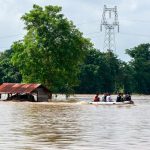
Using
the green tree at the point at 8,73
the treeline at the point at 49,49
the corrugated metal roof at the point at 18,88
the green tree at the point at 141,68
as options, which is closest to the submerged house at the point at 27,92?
the corrugated metal roof at the point at 18,88

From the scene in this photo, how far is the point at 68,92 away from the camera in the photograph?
94.9 meters

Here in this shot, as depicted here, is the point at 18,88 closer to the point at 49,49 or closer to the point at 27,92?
the point at 27,92

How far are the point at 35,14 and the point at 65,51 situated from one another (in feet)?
23.4

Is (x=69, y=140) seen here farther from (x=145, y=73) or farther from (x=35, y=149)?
(x=145, y=73)

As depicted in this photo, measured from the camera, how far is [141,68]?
16562cm

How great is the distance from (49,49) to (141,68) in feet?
267

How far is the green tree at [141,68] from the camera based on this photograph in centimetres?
16212

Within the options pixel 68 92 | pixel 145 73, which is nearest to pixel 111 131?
pixel 68 92

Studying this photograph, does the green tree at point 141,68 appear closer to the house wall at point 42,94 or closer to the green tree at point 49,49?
the green tree at point 49,49

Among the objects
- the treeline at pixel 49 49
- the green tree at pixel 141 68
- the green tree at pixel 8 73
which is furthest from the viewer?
the green tree at pixel 141 68

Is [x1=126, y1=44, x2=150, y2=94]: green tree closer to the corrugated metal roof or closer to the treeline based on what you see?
the treeline

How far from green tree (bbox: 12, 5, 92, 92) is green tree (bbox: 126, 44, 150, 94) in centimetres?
7467

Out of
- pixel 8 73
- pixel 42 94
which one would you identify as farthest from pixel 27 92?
pixel 8 73

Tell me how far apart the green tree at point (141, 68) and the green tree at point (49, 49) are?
74669 millimetres
